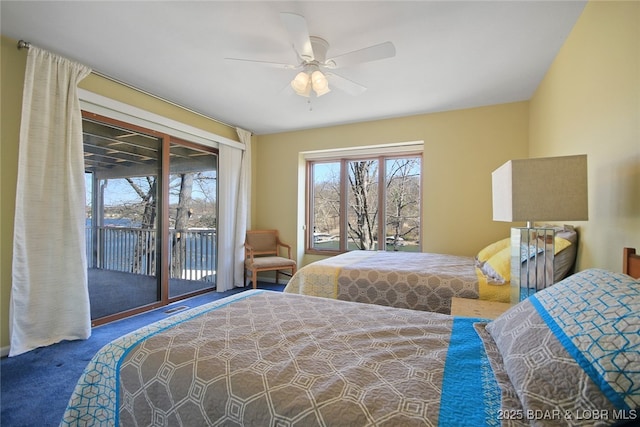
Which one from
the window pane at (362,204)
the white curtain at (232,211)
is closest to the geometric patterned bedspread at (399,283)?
the window pane at (362,204)

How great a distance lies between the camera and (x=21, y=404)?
5.45 ft

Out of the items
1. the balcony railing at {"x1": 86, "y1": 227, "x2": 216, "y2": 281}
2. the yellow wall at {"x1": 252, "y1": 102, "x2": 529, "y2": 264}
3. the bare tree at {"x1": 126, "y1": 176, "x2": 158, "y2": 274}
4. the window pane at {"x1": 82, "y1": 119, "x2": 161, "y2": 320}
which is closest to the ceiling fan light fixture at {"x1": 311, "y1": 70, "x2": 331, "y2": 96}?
the yellow wall at {"x1": 252, "y1": 102, "x2": 529, "y2": 264}

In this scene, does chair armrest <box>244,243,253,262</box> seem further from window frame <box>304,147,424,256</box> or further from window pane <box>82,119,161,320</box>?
window pane <box>82,119,161,320</box>

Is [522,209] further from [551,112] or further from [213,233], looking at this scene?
[213,233]

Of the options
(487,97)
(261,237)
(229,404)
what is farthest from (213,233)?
(487,97)

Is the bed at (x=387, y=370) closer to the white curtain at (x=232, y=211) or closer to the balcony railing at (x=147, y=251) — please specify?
the balcony railing at (x=147, y=251)

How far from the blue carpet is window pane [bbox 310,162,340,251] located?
9.68ft

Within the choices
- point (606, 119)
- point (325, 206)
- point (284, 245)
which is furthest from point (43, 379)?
point (606, 119)

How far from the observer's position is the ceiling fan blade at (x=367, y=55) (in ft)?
6.15

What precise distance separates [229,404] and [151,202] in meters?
3.17

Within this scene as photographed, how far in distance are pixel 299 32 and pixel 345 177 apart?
2.95 meters

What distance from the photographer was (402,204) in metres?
4.29

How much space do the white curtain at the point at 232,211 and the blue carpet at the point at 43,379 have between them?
65.0 inches

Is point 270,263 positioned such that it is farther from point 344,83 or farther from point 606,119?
point 606,119
